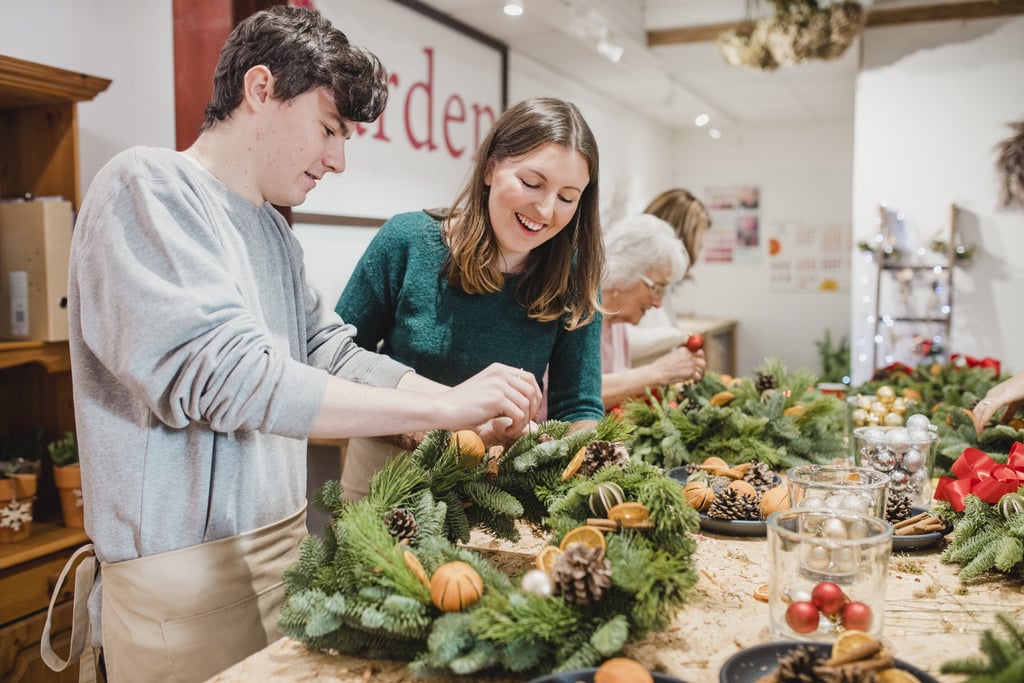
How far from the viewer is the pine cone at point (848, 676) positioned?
765 millimetres

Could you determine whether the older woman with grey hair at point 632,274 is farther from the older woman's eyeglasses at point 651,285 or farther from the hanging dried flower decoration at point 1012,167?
the hanging dried flower decoration at point 1012,167

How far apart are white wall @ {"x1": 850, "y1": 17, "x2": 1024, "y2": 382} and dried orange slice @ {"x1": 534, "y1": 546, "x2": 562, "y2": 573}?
4648 mm

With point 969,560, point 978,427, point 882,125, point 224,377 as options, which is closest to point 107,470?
point 224,377

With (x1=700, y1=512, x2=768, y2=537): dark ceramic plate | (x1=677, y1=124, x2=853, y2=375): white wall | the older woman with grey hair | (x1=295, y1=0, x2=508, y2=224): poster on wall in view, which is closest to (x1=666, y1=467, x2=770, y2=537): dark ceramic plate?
(x1=700, y1=512, x2=768, y2=537): dark ceramic plate

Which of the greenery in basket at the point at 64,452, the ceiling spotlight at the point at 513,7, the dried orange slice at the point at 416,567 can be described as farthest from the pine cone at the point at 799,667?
the ceiling spotlight at the point at 513,7

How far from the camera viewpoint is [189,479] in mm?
1178

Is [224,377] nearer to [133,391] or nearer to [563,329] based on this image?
[133,391]

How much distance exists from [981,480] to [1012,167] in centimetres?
416

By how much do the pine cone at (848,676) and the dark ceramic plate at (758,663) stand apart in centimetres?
9

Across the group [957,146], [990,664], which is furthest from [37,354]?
[957,146]

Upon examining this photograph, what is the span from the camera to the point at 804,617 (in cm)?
91

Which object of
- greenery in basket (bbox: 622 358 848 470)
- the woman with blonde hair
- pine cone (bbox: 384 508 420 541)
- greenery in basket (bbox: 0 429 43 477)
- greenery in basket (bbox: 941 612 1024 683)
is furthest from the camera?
the woman with blonde hair

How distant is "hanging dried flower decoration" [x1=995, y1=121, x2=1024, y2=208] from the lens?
471 cm

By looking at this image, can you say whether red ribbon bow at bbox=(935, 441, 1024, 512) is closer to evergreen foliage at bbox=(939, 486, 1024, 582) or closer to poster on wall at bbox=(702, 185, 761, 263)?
evergreen foliage at bbox=(939, 486, 1024, 582)
